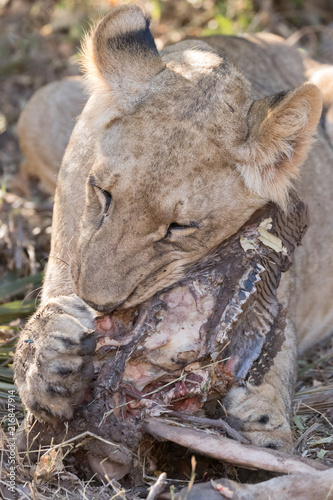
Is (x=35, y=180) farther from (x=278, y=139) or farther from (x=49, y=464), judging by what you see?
(x=49, y=464)

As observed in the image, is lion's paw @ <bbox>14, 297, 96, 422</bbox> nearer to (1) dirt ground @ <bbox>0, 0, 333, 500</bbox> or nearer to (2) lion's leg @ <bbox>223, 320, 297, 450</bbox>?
(1) dirt ground @ <bbox>0, 0, 333, 500</bbox>

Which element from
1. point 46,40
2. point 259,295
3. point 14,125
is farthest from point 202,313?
point 46,40

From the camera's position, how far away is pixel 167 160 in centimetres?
264

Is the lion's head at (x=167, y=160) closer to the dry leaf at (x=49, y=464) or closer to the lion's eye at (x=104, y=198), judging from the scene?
the lion's eye at (x=104, y=198)

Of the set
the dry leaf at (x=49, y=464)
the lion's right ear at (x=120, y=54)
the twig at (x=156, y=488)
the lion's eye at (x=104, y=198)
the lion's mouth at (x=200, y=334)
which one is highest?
the lion's right ear at (x=120, y=54)

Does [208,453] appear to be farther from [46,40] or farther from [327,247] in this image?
[46,40]

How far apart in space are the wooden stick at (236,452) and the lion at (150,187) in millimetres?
339

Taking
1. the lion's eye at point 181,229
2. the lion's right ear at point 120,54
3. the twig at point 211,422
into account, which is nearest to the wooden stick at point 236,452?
the twig at point 211,422

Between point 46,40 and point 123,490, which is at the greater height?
point 46,40

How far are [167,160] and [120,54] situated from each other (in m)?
0.70

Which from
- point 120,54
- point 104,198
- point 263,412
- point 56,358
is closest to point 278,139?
point 104,198

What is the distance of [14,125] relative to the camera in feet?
21.6

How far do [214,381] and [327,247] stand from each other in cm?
211

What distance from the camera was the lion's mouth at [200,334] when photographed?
249 cm
